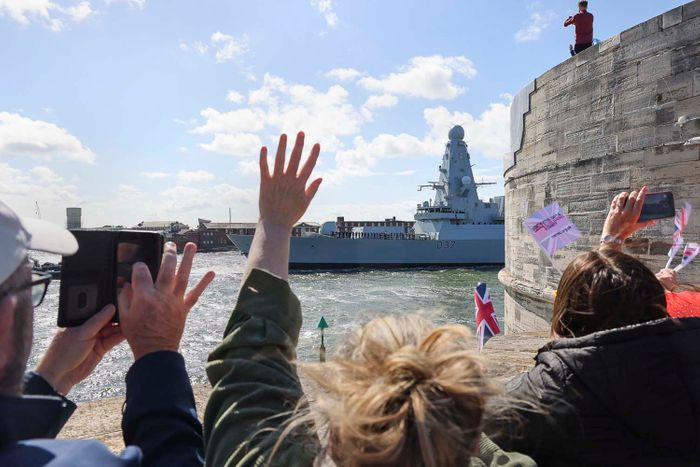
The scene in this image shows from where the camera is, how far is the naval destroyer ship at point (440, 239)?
35875 mm

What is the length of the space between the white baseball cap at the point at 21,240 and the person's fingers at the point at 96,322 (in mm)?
353

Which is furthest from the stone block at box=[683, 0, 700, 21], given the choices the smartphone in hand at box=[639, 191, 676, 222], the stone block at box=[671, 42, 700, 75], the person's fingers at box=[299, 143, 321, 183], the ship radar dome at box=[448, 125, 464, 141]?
the ship radar dome at box=[448, 125, 464, 141]

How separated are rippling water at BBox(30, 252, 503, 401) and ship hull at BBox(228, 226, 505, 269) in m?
1.52

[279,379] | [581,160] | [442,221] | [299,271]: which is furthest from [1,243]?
[442,221]

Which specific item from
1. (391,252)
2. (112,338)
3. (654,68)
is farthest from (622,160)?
(391,252)

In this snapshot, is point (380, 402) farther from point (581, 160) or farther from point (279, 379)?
point (581, 160)

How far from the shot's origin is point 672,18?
187 inches

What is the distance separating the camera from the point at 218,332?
16.2 m

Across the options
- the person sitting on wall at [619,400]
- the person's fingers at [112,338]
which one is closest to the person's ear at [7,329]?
the person's fingers at [112,338]

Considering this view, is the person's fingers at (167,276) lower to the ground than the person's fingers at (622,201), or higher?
lower

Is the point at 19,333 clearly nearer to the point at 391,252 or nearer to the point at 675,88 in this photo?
the point at 675,88

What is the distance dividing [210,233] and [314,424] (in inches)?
2849

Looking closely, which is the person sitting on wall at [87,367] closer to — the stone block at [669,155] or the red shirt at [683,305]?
the red shirt at [683,305]

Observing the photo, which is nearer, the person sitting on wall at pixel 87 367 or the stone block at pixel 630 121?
the person sitting on wall at pixel 87 367
